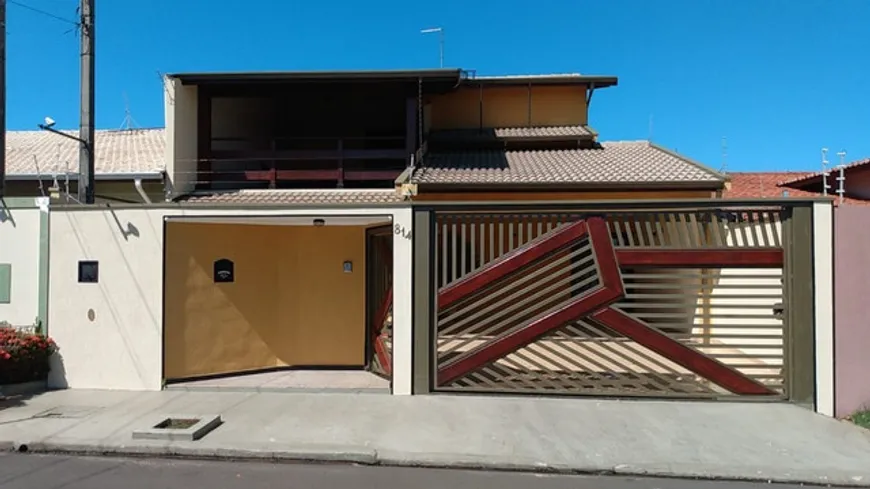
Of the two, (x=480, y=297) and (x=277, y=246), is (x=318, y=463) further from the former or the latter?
(x=277, y=246)

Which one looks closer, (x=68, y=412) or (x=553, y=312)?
(x=68, y=412)

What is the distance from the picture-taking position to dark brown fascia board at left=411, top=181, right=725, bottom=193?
953 cm

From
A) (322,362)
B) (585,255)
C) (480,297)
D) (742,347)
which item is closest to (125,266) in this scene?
(322,362)

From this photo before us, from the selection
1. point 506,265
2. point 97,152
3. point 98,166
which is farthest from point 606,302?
point 97,152

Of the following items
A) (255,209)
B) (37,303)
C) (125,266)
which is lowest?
(37,303)

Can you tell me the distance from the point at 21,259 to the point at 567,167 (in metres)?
9.46

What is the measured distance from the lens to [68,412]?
6.51 m

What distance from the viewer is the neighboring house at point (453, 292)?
6953 millimetres

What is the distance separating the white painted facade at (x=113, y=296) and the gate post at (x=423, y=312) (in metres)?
1.15

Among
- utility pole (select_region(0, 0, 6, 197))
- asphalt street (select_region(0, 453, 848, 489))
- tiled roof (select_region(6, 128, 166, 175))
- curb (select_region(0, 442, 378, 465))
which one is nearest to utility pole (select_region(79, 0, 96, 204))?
utility pole (select_region(0, 0, 6, 197))

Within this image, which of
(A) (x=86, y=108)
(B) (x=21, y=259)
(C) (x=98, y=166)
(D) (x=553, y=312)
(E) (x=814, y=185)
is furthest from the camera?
(E) (x=814, y=185)

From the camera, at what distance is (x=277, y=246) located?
8.98 meters

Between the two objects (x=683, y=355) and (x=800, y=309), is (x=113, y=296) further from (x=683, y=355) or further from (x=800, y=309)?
(x=800, y=309)

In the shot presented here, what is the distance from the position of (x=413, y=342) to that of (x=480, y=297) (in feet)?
3.66
